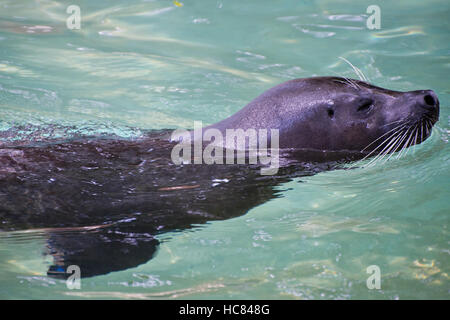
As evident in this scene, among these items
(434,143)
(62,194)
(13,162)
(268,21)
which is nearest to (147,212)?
(62,194)

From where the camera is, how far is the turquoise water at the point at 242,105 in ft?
10.8

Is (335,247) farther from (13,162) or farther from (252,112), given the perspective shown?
(13,162)

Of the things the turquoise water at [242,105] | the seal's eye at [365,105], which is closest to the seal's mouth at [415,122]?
A: the seal's eye at [365,105]

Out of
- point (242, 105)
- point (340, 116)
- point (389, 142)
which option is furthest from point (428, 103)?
point (242, 105)

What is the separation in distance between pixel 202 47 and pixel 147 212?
4412 mm

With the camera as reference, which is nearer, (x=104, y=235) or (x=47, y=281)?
(x=47, y=281)

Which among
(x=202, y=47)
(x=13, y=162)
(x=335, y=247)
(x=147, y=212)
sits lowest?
(x=335, y=247)

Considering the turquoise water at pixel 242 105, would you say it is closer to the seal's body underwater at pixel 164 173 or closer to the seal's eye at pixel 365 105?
the seal's body underwater at pixel 164 173

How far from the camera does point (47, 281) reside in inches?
131

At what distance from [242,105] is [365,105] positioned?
Result: 7.50 feet

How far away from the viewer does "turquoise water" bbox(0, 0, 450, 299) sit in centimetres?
330

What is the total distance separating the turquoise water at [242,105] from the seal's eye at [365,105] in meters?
0.57
